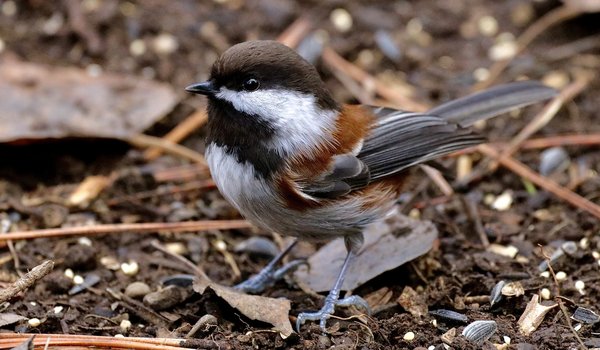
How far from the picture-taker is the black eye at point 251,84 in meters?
3.37

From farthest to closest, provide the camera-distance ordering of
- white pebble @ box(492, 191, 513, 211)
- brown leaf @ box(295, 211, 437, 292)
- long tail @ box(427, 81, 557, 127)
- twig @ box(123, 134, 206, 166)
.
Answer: twig @ box(123, 134, 206, 166) → white pebble @ box(492, 191, 513, 211) → long tail @ box(427, 81, 557, 127) → brown leaf @ box(295, 211, 437, 292)

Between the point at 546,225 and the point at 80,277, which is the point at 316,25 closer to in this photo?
the point at 546,225

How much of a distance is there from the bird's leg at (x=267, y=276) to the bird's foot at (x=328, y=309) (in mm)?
408

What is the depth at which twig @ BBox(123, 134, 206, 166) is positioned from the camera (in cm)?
476

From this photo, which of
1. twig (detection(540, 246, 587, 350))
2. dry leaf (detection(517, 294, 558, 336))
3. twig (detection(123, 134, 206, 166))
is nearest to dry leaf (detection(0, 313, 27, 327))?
twig (detection(123, 134, 206, 166))

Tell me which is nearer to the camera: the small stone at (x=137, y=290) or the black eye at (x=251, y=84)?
the black eye at (x=251, y=84)

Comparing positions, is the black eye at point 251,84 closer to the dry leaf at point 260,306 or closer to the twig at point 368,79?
the dry leaf at point 260,306

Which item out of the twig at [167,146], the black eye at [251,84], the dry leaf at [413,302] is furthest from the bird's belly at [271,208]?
the twig at [167,146]

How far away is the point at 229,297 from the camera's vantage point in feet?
11.0

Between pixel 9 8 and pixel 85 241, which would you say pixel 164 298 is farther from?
pixel 9 8

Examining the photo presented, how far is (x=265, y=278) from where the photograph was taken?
3.86m

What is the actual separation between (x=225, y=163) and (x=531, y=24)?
10.6 feet

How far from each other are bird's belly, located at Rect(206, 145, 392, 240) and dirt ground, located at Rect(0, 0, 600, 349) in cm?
31

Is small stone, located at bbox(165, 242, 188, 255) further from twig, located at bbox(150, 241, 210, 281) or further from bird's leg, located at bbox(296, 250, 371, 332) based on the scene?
bird's leg, located at bbox(296, 250, 371, 332)
